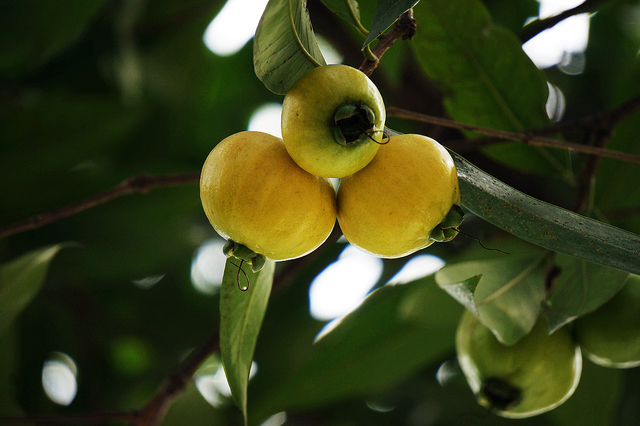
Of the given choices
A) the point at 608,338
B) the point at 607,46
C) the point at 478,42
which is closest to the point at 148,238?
the point at 478,42

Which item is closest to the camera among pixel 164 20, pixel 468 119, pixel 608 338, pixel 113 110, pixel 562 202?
pixel 608 338

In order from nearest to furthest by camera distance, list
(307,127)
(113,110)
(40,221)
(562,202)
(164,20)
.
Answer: (307,127) < (40,221) < (113,110) < (562,202) < (164,20)

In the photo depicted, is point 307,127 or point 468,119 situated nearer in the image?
point 307,127

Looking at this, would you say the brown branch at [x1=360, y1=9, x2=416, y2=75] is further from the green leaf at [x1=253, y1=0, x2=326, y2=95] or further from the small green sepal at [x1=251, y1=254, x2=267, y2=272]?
the small green sepal at [x1=251, y1=254, x2=267, y2=272]

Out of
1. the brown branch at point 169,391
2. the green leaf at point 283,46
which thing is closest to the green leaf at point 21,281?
the brown branch at point 169,391

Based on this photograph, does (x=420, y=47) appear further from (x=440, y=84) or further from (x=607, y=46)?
(x=607, y=46)

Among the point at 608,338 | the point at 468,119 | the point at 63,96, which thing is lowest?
the point at 608,338

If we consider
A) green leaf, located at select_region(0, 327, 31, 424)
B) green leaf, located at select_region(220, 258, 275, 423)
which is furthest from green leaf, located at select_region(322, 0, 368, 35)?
green leaf, located at select_region(0, 327, 31, 424)

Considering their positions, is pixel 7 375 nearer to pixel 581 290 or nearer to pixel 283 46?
pixel 283 46
